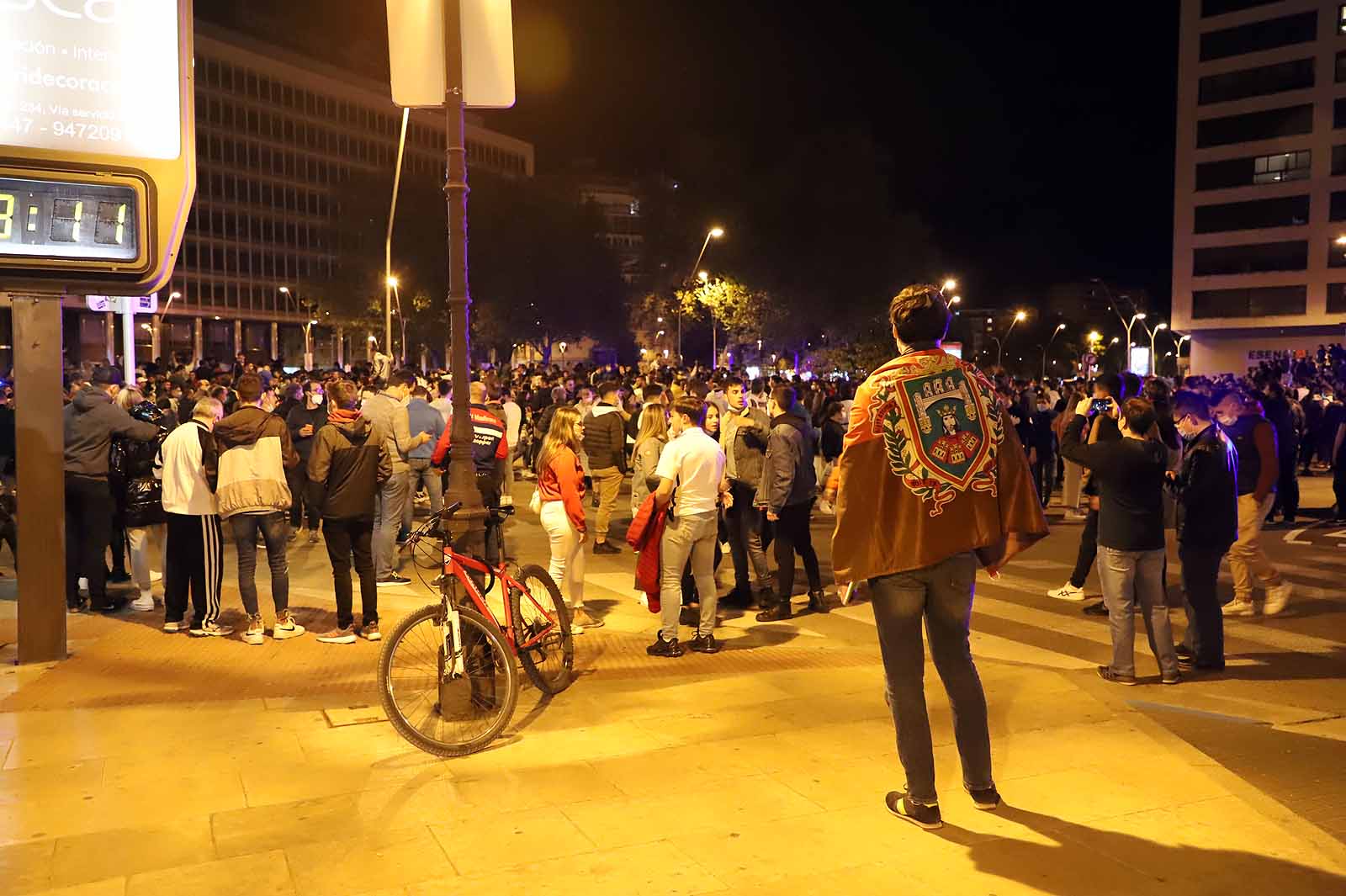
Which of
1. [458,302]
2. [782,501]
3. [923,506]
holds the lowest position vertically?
[782,501]

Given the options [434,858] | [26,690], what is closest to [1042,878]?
[434,858]

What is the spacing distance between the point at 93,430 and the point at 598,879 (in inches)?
287

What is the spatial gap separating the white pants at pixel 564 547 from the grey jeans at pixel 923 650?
184 inches

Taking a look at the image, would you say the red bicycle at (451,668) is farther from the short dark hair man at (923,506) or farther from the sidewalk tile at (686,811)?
the short dark hair man at (923,506)

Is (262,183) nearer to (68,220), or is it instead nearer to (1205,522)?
(68,220)

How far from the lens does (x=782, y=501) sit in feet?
32.3

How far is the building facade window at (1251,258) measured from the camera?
69.4 m

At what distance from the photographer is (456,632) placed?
20.0 ft

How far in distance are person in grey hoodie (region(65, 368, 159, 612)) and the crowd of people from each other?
0.02 meters

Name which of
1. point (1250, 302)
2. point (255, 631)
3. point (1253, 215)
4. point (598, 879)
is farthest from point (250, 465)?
point (1250, 302)

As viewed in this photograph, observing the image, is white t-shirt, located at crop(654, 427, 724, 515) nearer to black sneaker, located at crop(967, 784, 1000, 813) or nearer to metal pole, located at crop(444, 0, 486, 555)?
metal pole, located at crop(444, 0, 486, 555)

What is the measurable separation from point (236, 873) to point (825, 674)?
4055mm

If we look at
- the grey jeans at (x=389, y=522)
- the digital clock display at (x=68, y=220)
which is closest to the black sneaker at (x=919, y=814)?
the digital clock display at (x=68, y=220)

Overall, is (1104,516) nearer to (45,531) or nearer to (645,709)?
(645,709)
